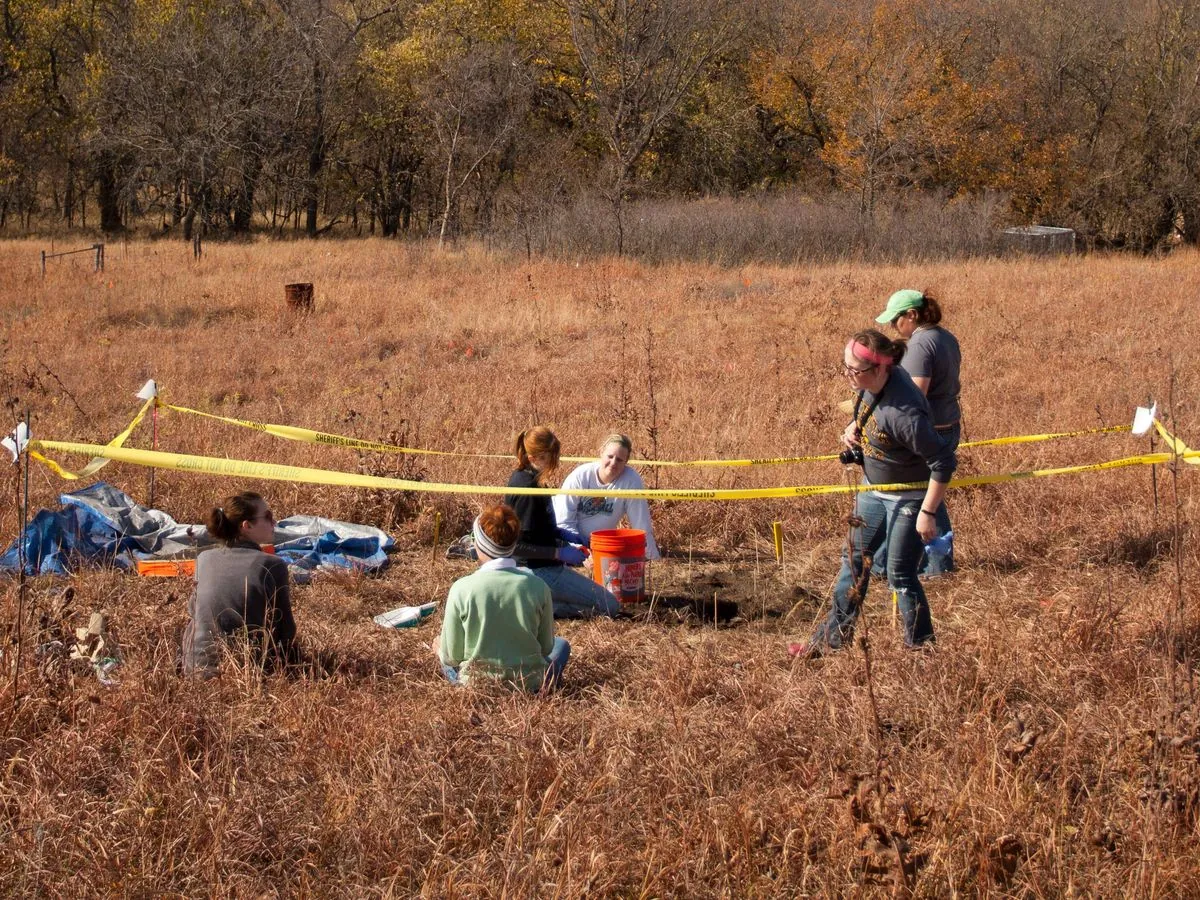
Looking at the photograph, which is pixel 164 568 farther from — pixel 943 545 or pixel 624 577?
pixel 943 545

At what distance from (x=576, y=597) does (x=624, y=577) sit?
0.31 meters

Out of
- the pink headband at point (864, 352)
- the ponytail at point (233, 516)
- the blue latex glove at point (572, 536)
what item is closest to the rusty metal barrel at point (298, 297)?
the blue latex glove at point (572, 536)

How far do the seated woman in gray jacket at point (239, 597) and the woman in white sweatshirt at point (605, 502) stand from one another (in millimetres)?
1830

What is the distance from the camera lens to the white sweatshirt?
6070mm

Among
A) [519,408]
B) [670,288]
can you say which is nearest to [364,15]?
[670,288]

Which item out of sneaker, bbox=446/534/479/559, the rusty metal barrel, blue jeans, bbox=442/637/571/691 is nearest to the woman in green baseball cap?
blue jeans, bbox=442/637/571/691

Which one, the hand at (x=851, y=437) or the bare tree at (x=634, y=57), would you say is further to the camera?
the bare tree at (x=634, y=57)

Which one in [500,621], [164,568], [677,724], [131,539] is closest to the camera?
[677,724]

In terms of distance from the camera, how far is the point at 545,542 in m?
5.74

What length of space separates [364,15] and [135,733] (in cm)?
3877

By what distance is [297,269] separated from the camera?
2067 centimetres

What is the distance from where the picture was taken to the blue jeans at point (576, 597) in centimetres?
566

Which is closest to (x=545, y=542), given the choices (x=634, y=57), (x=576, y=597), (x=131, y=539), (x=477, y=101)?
(x=576, y=597)

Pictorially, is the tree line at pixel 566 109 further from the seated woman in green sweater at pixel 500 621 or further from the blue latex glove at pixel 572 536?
the seated woman in green sweater at pixel 500 621
